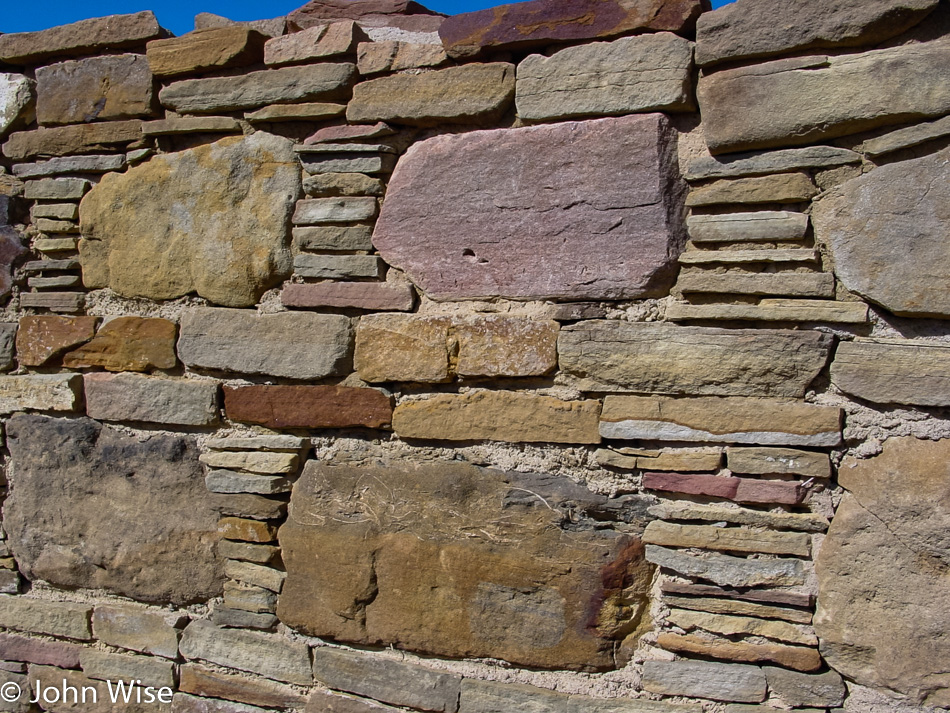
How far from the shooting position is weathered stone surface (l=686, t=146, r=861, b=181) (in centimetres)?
156

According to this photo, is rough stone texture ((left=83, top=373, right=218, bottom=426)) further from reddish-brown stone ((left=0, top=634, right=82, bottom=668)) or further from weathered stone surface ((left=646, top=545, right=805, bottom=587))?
weathered stone surface ((left=646, top=545, right=805, bottom=587))

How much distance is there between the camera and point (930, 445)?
1.52 m

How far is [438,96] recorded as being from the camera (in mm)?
1873

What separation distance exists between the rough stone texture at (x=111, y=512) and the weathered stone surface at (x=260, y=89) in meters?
0.92

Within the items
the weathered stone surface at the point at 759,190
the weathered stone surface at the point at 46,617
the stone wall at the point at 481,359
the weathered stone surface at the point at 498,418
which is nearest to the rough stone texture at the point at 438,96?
the stone wall at the point at 481,359

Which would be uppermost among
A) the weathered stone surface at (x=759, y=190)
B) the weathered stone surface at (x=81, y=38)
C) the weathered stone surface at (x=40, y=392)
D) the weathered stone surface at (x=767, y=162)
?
the weathered stone surface at (x=81, y=38)

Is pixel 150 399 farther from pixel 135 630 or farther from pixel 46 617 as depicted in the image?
pixel 46 617

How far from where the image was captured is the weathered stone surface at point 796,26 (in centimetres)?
150

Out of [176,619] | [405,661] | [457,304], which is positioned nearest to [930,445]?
[457,304]

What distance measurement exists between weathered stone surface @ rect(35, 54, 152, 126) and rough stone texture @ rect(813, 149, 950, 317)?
1.80 meters

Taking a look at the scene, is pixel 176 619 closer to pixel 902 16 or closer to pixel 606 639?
pixel 606 639

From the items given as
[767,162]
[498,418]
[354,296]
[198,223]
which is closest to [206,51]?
[198,223]

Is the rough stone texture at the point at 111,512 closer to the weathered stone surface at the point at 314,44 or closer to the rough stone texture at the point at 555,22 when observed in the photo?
the weathered stone surface at the point at 314,44

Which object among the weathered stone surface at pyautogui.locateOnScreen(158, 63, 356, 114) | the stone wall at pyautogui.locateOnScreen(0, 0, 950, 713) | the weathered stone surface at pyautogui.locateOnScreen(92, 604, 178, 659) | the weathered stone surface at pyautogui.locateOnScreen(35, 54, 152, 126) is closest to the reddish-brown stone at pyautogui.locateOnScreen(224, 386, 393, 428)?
the stone wall at pyautogui.locateOnScreen(0, 0, 950, 713)
